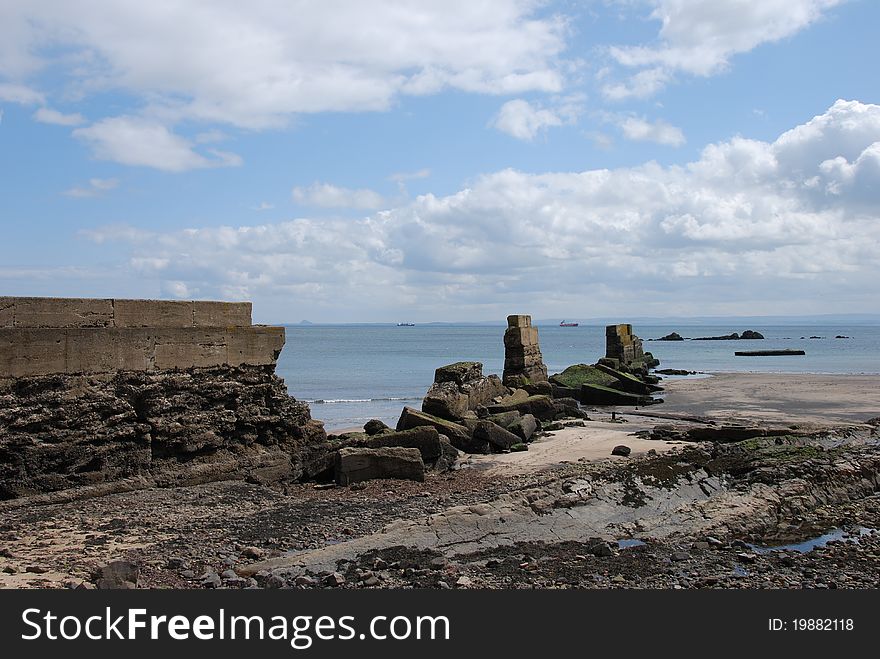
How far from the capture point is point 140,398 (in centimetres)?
1053

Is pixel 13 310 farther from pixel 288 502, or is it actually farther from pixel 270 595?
pixel 270 595

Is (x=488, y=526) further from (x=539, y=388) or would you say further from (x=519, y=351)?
(x=519, y=351)

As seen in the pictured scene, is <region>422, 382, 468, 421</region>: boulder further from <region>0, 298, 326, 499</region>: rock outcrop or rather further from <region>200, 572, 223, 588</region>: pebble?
<region>200, 572, 223, 588</region>: pebble

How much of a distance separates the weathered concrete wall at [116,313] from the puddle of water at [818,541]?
7.92m

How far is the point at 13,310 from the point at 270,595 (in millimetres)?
5887

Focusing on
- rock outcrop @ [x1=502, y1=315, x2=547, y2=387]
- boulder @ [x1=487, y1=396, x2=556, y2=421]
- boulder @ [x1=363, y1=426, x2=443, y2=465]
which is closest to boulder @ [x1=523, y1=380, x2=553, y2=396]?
rock outcrop @ [x1=502, y1=315, x2=547, y2=387]

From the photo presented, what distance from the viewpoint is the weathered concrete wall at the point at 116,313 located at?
9586 millimetres

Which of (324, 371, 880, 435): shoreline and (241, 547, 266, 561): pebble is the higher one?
(241, 547, 266, 561): pebble

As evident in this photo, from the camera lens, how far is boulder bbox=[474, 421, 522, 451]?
15.5 meters

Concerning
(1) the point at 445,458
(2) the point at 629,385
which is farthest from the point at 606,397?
(1) the point at 445,458

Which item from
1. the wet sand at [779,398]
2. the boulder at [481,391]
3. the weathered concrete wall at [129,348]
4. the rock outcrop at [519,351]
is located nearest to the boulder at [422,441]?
the weathered concrete wall at [129,348]

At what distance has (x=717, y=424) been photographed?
64.2 ft

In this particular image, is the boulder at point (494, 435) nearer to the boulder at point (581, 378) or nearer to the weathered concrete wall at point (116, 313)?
the weathered concrete wall at point (116, 313)

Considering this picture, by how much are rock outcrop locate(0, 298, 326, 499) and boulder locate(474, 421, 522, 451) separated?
14.1ft
